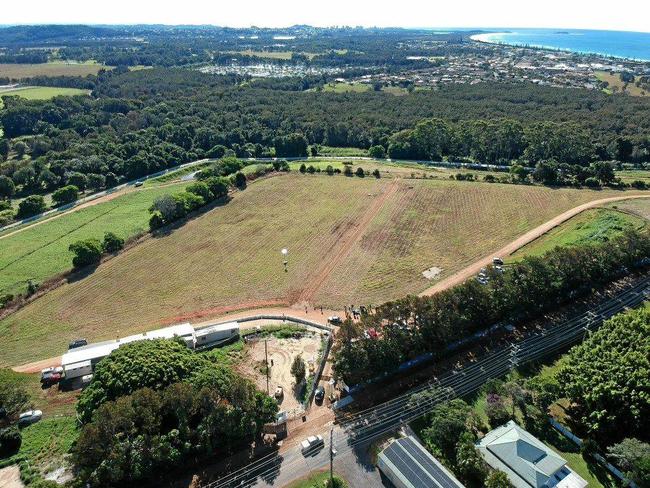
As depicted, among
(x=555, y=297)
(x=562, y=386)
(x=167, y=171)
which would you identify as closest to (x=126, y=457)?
(x=562, y=386)

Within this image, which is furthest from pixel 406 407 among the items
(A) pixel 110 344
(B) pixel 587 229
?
(B) pixel 587 229

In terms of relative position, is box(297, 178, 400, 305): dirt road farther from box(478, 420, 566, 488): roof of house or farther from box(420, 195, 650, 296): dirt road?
box(478, 420, 566, 488): roof of house

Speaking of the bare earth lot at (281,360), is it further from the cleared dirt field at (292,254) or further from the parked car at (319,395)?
the cleared dirt field at (292,254)

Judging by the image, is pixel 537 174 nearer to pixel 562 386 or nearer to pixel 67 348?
pixel 562 386


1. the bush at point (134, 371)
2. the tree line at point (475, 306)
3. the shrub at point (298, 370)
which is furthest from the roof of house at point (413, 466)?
the bush at point (134, 371)

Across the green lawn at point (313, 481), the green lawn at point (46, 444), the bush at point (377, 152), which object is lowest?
the green lawn at point (46, 444)
